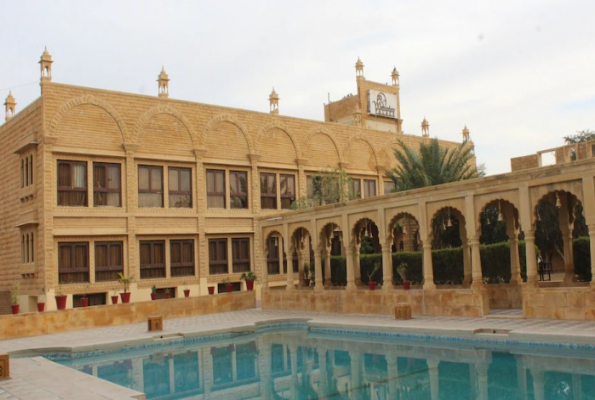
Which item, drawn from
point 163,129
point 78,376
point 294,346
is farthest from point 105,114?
point 78,376

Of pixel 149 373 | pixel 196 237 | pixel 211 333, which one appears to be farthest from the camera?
pixel 196 237

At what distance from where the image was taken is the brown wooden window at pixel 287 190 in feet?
94.2

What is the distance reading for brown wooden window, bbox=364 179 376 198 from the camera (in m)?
32.0

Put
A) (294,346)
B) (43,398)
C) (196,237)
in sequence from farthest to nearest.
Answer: (196,237)
(294,346)
(43,398)

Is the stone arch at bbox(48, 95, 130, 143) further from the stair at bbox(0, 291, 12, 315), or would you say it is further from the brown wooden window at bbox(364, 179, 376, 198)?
the brown wooden window at bbox(364, 179, 376, 198)

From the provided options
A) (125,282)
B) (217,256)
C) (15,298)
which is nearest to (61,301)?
(15,298)

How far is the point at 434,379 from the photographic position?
10656mm

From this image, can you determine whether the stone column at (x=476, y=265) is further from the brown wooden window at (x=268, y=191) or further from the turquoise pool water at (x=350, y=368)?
the brown wooden window at (x=268, y=191)

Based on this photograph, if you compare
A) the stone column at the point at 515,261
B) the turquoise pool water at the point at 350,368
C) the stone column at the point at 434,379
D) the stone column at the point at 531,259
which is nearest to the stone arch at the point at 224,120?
the turquoise pool water at the point at 350,368

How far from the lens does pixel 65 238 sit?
2198 centimetres

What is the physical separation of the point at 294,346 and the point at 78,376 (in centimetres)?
587

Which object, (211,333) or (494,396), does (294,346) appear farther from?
(494,396)

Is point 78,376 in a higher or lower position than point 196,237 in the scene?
lower

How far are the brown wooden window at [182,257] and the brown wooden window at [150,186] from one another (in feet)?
5.79
